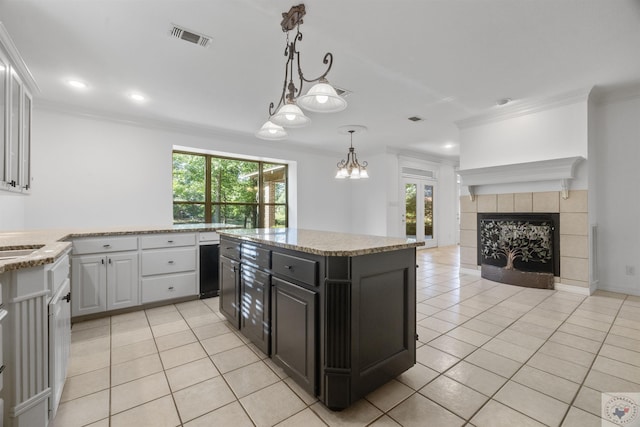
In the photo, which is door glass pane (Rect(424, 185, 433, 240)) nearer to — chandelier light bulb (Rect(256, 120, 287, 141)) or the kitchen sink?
chandelier light bulb (Rect(256, 120, 287, 141))

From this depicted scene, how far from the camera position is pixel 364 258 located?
164cm

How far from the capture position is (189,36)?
2.53 m

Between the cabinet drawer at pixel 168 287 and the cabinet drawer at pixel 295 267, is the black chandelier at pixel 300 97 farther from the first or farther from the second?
the cabinet drawer at pixel 168 287

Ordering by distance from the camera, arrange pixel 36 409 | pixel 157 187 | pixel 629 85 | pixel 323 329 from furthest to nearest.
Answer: pixel 157 187 → pixel 629 85 → pixel 323 329 → pixel 36 409

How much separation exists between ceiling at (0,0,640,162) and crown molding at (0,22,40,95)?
13.6 inches

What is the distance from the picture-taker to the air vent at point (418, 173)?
302 inches

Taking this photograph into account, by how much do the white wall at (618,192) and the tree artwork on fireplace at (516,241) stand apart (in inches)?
28.2

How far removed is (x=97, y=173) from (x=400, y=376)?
16.3 feet

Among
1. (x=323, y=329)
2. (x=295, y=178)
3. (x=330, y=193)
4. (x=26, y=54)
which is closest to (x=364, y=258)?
(x=323, y=329)

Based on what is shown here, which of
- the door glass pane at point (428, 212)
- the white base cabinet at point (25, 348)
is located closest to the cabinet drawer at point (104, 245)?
the white base cabinet at point (25, 348)

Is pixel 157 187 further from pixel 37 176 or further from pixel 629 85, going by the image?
pixel 629 85

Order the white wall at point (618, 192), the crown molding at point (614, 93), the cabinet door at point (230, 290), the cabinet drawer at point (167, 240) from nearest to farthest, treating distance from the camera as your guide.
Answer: the cabinet door at point (230, 290)
the cabinet drawer at point (167, 240)
the crown molding at point (614, 93)
the white wall at point (618, 192)

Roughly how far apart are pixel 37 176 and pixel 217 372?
4.10 metres

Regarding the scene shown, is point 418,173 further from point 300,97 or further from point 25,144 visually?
point 25,144
